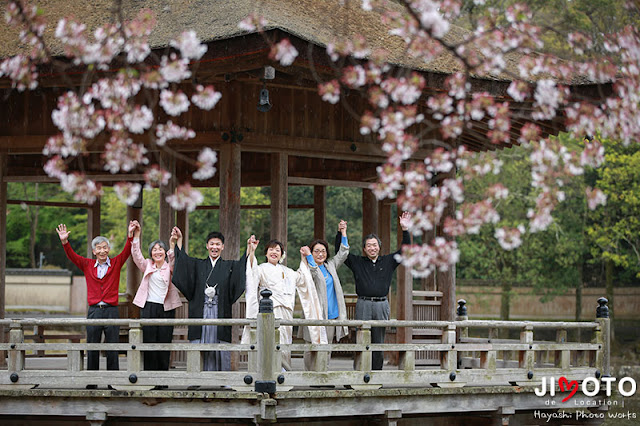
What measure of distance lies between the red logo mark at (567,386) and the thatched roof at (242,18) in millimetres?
3956

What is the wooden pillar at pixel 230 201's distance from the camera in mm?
10344

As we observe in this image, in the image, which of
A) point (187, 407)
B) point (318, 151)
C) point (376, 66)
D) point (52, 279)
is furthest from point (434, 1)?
point (52, 279)

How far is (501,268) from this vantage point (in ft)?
98.2

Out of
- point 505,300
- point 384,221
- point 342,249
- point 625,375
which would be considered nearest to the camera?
point 342,249

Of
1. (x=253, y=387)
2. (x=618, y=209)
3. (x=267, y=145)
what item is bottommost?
(x=253, y=387)

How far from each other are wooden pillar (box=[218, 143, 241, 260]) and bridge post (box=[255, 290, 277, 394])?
188cm

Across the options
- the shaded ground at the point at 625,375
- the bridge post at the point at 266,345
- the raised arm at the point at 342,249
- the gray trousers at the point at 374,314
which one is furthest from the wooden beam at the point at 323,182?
the shaded ground at the point at 625,375

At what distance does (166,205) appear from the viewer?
10.9 metres

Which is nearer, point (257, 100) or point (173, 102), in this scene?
point (173, 102)

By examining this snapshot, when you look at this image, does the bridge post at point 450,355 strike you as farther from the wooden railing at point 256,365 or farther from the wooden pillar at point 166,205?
the wooden pillar at point 166,205

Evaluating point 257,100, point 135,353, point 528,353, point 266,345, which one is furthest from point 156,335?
point 528,353

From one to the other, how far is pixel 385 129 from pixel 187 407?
4022 mm

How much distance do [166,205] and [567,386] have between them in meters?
5.37

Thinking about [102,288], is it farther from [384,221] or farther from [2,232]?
[384,221]
